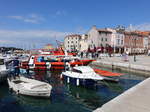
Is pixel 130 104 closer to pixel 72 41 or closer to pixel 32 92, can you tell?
pixel 32 92

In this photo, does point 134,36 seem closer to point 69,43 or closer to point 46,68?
point 69,43

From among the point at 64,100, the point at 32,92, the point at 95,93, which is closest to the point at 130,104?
the point at 64,100

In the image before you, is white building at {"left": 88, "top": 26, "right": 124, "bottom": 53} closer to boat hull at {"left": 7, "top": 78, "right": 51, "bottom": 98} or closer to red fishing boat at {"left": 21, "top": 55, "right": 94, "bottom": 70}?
red fishing boat at {"left": 21, "top": 55, "right": 94, "bottom": 70}

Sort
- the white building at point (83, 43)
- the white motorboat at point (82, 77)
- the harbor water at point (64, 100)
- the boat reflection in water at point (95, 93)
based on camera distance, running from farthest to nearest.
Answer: the white building at point (83, 43)
the white motorboat at point (82, 77)
the boat reflection in water at point (95, 93)
the harbor water at point (64, 100)

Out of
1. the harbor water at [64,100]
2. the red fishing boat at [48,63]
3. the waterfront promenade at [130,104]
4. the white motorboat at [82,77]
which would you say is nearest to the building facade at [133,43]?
the red fishing boat at [48,63]

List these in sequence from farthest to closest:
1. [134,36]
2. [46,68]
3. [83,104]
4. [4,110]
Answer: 1. [134,36]
2. [46,68]
3. [83,104]
4. [4,110]

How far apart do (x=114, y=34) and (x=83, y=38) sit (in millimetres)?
18859

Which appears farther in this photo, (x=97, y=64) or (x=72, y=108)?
(x=97, y=64)

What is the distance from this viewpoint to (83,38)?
291ft

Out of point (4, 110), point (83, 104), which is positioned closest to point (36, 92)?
point (4, 110)

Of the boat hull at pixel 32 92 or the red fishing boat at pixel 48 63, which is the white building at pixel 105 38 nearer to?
the red fishing boat at pixel 48 63

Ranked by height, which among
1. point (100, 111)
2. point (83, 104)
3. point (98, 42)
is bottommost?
point (83, 104)

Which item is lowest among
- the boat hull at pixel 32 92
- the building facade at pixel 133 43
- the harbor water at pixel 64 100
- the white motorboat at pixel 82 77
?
the harbor water at pixel 64 100

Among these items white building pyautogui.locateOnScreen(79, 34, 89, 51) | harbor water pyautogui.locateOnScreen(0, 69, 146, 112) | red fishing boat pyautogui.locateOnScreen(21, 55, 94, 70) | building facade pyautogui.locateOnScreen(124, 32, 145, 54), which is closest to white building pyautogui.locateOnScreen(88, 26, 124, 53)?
building facade pyautogui.locateOnScreen(124, 32, 145, 54)
